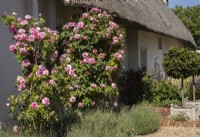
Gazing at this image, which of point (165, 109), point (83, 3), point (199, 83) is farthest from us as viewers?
point (199, 83)

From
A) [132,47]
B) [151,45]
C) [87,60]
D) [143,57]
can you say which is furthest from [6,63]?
[151,45]

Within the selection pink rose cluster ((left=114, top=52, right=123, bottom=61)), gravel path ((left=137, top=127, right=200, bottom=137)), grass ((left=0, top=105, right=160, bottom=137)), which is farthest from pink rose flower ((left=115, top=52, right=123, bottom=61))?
gravel path ((left=137, top=127, right=200, bottom=137))

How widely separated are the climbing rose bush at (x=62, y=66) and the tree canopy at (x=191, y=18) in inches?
1114

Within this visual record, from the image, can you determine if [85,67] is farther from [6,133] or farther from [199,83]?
[199,83]

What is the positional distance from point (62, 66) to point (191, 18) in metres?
32.7

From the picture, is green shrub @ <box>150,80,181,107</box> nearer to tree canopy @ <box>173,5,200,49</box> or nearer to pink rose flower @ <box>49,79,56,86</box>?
pink rose flower @ <box>49,79,56,86</box>

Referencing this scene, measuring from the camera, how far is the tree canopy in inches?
1326

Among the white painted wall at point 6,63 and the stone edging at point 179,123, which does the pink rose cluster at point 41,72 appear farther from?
the stone edging at point 179,123

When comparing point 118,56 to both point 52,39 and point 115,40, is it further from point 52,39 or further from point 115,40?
point 52,39

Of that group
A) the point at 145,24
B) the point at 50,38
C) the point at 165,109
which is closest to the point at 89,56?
the point at 50,38

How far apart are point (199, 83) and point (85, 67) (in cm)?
797

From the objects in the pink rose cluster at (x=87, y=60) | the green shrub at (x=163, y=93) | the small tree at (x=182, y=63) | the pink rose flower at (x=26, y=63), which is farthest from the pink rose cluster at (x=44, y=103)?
the green shrub at (x=163, y=93)

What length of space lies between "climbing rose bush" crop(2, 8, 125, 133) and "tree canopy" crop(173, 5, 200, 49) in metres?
28.3

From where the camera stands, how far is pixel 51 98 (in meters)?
4.95
